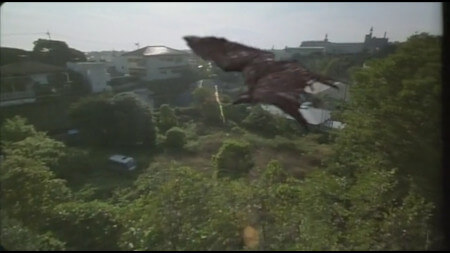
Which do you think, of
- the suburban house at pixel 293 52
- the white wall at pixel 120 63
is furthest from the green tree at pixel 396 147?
the white wall at pixel 120 63

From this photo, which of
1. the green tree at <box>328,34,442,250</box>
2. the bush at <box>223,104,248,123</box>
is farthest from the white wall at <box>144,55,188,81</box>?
the green tree at <box>328,34,442,250</box>

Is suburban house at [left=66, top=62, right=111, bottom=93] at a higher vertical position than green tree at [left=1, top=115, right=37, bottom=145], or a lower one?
higher

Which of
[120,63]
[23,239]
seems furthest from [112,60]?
[23,239]

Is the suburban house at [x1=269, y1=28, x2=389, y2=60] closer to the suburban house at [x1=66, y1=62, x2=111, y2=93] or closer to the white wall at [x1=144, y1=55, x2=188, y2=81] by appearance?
the white wall at [x1=144, y1=55, x2=188, y2=81]

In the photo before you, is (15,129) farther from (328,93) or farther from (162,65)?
(328,93)

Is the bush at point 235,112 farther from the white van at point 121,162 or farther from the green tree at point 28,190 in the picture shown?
the green tree at point 28,190

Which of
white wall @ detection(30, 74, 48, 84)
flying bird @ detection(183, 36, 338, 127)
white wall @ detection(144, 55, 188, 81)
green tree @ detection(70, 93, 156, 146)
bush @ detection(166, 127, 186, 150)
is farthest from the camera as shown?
bush @ detection(166, 127, 186, 150)
